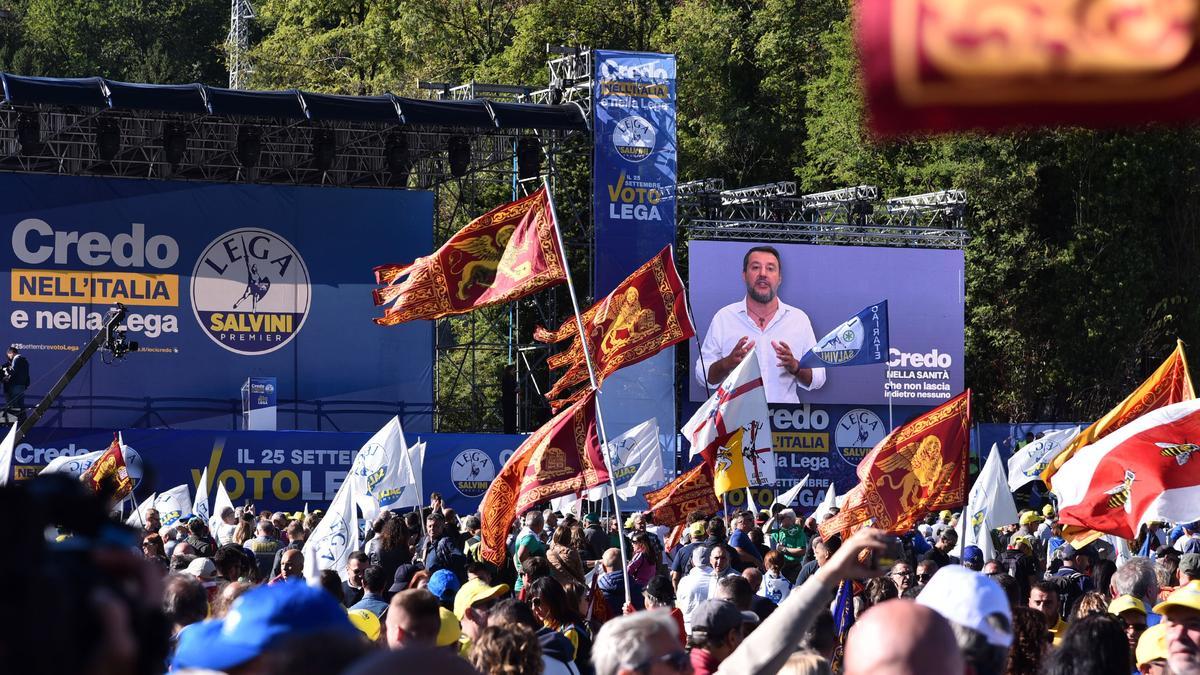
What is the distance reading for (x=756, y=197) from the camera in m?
33.8

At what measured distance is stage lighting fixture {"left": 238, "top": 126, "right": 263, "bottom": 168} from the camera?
28359mm

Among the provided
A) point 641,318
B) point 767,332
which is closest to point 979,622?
point 641,318

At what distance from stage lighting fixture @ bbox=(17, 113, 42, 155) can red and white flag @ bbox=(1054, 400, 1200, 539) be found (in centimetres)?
2070

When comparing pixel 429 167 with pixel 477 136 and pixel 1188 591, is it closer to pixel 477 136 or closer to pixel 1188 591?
pixel 477 136

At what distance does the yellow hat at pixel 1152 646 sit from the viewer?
5.31 meters

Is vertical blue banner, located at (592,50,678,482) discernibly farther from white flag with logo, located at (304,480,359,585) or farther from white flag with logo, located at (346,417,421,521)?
white flag with logo, located at (304,480,359,585)

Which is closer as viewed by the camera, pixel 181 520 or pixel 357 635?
pixel 357 635

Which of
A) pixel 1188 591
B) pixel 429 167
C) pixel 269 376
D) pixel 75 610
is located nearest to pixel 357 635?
pixel 75 610

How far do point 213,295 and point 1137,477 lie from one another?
20.9m

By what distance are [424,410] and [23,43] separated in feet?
110

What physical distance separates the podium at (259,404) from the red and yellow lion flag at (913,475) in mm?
17636

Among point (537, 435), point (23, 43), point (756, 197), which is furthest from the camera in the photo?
point (23, 43)

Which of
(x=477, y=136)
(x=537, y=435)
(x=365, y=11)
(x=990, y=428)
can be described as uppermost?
(x=365, y=11)

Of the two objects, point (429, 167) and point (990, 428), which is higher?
point (429, 167)
